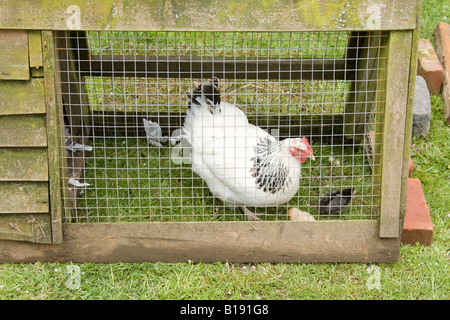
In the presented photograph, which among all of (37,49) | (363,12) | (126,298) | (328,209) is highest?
(363,12)

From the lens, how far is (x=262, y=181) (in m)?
3.72

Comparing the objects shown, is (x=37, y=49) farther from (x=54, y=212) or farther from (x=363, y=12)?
(x=363, y=12)

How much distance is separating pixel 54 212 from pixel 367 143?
2465 mm

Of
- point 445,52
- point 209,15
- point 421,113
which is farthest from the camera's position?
point 445,52

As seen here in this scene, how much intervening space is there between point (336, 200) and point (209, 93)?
1212 millimetres

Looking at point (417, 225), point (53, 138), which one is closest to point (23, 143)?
point (53, 138)

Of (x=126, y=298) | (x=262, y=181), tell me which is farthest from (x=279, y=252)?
(x=126, y=298)

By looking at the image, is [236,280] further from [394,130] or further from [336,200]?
[394,130]

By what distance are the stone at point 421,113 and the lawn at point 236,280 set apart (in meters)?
1.60

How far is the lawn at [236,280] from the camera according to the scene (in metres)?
3.31

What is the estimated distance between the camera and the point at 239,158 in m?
3.76

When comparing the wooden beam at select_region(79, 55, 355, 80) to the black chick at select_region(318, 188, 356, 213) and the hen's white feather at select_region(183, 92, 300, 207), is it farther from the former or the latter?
the black chick at select_region(318, 188, 356, 213)

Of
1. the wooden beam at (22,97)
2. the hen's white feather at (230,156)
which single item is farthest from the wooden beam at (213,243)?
the wooden beam at (22,97)

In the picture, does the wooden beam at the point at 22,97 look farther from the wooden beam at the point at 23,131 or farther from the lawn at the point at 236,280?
the lawn at the point at 236,280
